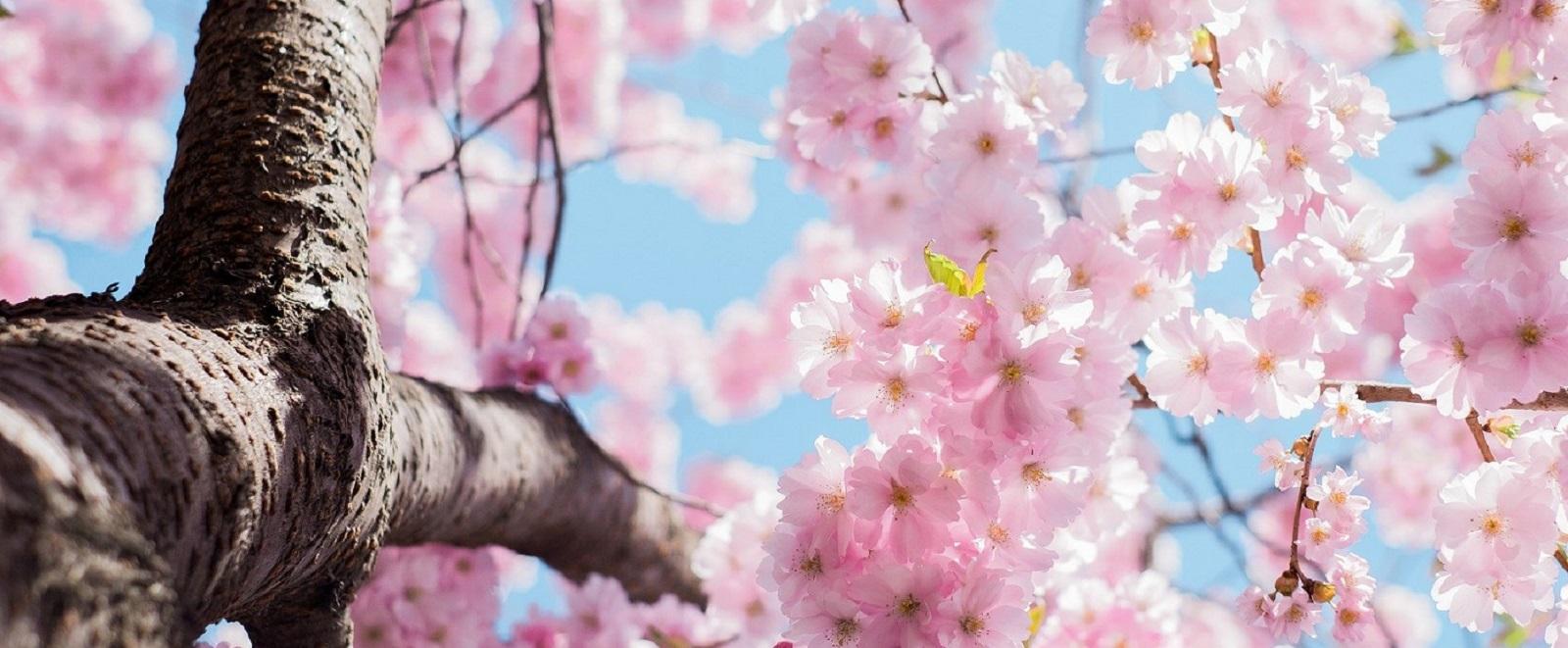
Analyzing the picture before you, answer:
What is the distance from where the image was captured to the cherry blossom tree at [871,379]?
71 centimetres

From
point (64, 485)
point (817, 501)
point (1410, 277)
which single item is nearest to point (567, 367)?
point (817, 501)

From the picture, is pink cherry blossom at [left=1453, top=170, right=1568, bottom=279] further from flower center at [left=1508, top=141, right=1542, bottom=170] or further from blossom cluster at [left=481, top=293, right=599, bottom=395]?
blossom cluster at [left=481, top=293, right=599, bottom=395]

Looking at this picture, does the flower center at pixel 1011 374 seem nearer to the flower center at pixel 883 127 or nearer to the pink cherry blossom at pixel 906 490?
the pink cherry blossom at pixel 906 490

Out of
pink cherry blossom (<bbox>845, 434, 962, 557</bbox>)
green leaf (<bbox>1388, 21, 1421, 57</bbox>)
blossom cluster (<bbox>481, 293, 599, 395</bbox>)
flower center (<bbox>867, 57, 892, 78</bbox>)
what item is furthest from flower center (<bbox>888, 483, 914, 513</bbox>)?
green leaf (<bbox>1388, 21, 1421, 57</bbox>)

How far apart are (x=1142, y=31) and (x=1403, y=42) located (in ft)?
2.94

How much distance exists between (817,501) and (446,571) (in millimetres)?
874

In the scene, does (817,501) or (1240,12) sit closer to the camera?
(817,501)

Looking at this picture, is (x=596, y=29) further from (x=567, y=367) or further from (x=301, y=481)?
(x=301, y=481)

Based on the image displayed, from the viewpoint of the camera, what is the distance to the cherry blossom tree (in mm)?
709

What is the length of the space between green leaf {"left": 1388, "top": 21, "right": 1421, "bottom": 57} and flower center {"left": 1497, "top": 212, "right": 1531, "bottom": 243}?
0.93 m

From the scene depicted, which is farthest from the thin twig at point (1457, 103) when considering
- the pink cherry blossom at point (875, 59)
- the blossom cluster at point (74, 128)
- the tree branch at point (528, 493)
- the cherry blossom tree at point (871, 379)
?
the blossom cluster at point (74, 128)

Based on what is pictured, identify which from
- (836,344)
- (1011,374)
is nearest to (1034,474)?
(1011,374)

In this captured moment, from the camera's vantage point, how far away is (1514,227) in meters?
1.01

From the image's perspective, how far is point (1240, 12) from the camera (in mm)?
1199
